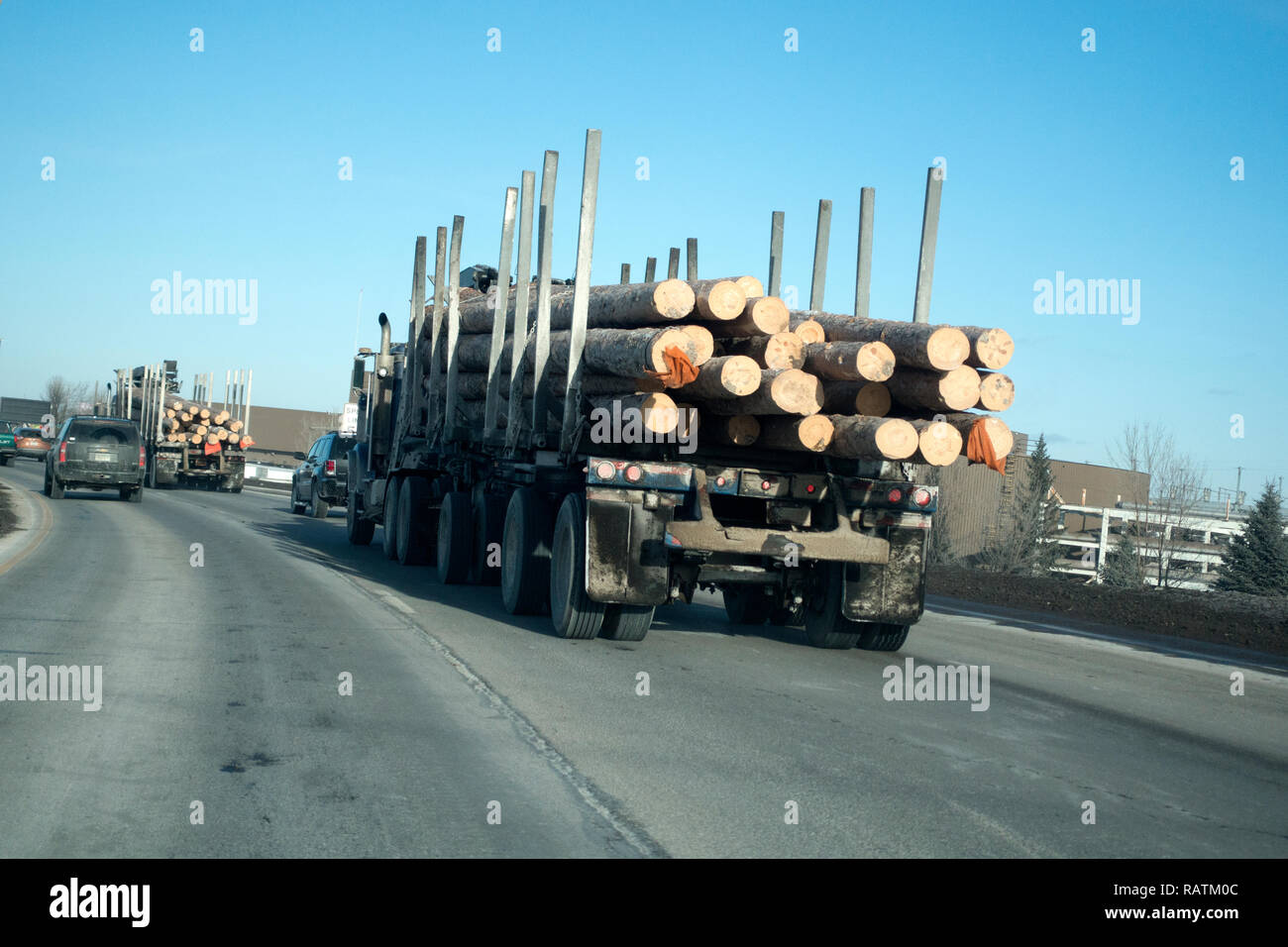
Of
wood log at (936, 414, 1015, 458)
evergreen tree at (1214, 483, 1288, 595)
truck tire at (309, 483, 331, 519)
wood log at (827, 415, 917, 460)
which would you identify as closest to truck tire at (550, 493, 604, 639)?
wood log at (827, 415, 917, 460)

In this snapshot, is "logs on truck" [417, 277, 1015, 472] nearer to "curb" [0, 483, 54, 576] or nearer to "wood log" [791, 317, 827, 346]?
"wood log" [791, 317, 827, 346]

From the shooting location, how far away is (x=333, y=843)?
481 centimetres

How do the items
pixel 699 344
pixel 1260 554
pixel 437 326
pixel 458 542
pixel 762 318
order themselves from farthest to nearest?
pixel 1260 554 < pixel 437 326 < pixel 458 542 < pixel 762 318 < pixel 699 344

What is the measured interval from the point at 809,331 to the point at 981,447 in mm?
1690

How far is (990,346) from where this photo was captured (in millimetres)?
9445

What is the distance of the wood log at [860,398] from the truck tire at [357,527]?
12.4m

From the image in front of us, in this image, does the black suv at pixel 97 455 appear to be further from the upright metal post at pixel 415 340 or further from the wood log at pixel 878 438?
the wood log at pixel 878 438

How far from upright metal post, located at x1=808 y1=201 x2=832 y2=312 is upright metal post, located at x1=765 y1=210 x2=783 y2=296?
49 centimetres

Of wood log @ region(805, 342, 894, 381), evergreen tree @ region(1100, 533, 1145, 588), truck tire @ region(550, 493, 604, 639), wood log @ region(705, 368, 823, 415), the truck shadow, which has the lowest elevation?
evergreen tree @ region(1100, 533, 1145, 588)

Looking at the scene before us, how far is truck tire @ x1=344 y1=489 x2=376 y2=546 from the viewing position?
20.9m

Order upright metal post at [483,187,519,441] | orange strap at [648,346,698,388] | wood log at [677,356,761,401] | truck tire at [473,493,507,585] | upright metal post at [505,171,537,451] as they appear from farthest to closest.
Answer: truck tire at [473,493,507,585]
upright metal post at [483,187,519,441]
upright metal post at [505,171,537,451]
orange strap at [648,346,698,388]
wood log at [677,356,761,401]

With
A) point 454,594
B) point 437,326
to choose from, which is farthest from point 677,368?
point 437,326

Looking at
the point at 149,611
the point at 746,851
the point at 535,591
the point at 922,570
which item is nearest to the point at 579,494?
the point at 535,591

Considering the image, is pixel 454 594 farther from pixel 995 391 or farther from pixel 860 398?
pixel 995 391
